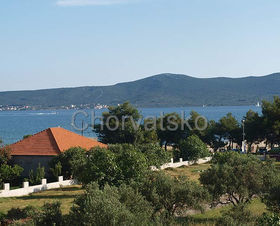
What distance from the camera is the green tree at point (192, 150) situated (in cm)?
5253

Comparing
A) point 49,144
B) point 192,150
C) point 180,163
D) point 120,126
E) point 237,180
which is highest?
point 120,126

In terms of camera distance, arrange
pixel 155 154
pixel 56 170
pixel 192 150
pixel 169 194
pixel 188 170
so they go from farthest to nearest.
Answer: pixel 192 150 → pixel 188 170 → pixel 155 154 → pixel 56 170 → pixel 169 194

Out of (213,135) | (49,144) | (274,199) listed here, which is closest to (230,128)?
(213,135)

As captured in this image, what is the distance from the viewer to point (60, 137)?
144 feet

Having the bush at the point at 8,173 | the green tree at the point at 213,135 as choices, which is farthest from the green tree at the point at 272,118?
the bush at the point at 8,173

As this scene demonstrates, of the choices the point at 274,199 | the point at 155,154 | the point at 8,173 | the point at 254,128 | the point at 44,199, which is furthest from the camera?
the point at 254,128

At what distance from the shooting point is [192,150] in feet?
172

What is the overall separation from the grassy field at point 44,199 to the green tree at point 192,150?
Result: 1978 centimetres

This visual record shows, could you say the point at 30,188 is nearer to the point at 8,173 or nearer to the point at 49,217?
the point at 8,173

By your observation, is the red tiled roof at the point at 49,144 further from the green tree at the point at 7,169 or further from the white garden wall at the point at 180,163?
the white garden wall at the point at 180,163

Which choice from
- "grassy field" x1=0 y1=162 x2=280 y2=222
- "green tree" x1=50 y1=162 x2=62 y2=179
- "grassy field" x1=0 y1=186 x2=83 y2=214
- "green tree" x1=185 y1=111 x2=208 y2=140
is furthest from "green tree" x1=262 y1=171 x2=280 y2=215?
"green tree" x1=185 y1=111 x2=208 y2=140

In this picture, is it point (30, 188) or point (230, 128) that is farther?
point (230, 128)

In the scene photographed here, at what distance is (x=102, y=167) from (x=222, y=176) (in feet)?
27.3

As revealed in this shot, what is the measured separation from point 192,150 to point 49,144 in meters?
18.1
